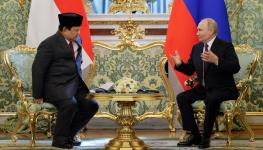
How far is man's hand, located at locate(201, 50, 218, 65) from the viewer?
5000mm

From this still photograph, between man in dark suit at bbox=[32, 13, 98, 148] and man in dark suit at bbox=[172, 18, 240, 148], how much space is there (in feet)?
3.19

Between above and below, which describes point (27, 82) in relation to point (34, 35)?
below

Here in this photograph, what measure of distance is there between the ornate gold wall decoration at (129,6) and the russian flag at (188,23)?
147 cm

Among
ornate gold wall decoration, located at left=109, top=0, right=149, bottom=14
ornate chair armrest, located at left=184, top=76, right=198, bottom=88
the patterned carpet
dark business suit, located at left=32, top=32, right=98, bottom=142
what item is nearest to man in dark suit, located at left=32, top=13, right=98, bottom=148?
dark business suit, located at left=32, top=32, right=98, bottom=142

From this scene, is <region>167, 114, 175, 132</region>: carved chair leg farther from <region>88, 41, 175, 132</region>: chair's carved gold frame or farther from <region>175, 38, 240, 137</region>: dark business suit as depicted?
<region>175, 38, 240, 137</region>: dark business suit

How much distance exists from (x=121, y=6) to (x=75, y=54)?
2495 mm

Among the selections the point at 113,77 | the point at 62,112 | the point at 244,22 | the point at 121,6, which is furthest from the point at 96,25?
the point at 62,112

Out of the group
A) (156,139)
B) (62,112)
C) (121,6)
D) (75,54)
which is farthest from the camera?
(121,6)

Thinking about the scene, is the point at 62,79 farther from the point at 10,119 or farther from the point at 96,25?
the point at 96,25

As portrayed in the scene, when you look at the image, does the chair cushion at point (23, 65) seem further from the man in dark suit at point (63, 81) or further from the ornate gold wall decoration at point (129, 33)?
the ornate gold wall decoration at point (129, 33)

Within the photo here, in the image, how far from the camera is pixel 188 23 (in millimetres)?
6113

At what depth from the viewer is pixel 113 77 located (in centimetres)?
676

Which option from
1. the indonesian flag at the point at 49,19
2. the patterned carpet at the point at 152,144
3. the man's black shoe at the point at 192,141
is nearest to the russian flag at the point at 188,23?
the patterned carpet at the point at 152,144

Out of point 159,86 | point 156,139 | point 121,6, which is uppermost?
point 121,6
